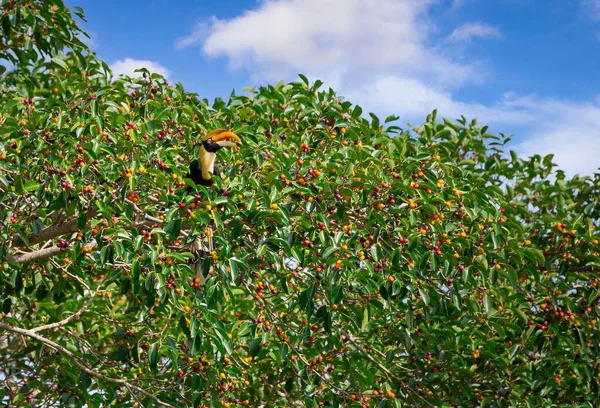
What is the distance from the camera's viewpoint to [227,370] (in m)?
4.91

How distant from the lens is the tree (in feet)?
13.1

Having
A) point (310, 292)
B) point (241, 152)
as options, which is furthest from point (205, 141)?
point (310, 292)

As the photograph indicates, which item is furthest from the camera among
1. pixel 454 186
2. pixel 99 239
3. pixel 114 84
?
pixel 114 84

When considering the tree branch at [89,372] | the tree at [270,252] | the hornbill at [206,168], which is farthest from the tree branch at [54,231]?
the hornbill at [206,168]

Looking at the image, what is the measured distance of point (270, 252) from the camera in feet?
12.8

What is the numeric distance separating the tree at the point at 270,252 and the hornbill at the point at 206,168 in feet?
0.31

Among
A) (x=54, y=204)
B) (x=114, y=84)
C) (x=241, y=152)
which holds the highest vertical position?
(x=114, y=84)

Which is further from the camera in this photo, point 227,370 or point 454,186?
point 227,370

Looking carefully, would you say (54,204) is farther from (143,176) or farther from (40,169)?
(143,176)

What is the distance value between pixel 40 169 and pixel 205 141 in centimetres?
109

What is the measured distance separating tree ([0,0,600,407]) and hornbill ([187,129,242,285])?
0.09m

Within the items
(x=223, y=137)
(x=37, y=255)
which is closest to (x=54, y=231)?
(x=37, y=255)

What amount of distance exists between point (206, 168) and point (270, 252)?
1206 mm

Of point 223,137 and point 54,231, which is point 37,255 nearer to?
point 54,231
